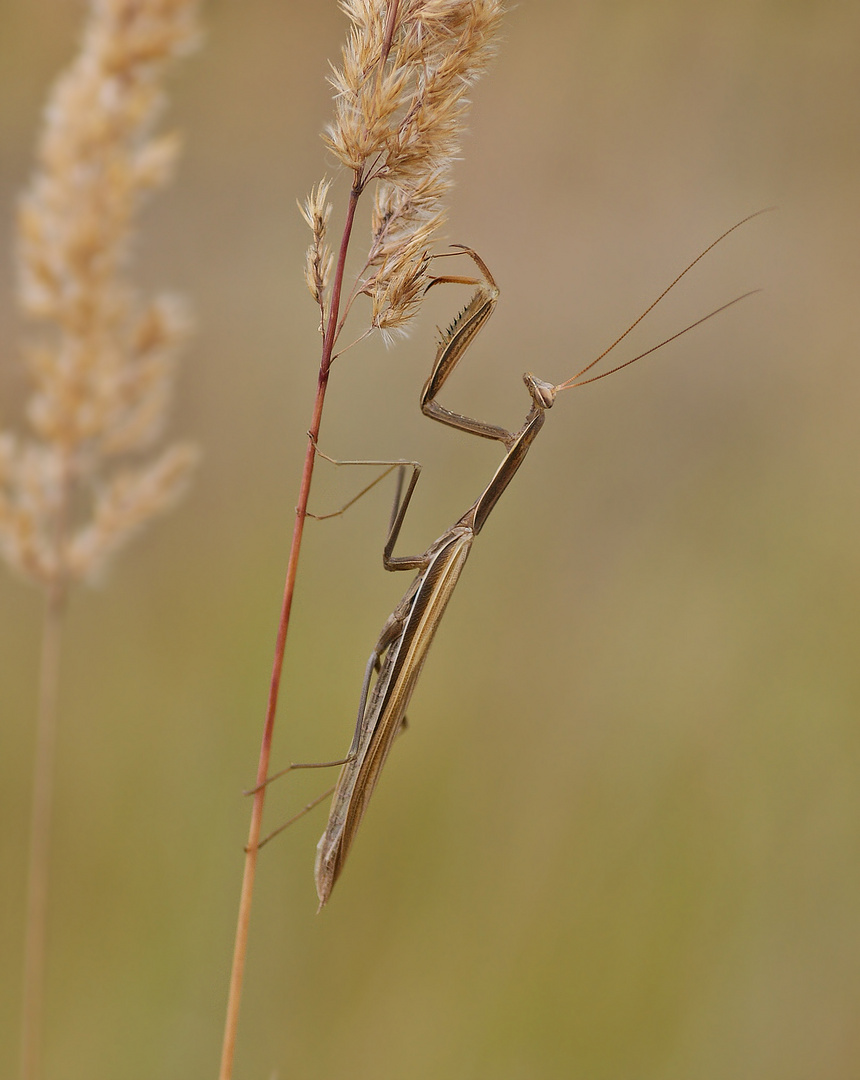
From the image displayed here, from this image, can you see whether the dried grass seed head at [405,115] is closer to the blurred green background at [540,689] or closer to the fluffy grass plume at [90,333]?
the fluffy grass plume at [90,333]

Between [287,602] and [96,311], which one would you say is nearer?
[287,602]

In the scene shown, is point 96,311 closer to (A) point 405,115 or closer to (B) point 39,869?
(A) point 405,115

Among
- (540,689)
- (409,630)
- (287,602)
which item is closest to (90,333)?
(287,602)

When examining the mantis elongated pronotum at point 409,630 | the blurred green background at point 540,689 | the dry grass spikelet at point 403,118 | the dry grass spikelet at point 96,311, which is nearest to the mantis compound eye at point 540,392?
the mantis elongated pronotum at point 409,630

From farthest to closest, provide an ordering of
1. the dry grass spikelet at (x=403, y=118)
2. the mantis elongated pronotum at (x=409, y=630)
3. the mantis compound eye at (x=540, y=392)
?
1. the mantis compound eye at (x=540, y=392)
2. the mantis elongated pronotum at (x=409, y=630)
3. the dry grass spikelet at (x=403, y=118)

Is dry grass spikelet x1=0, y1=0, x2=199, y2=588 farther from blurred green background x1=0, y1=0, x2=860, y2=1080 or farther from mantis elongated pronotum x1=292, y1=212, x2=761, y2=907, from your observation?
blurred green background x1=0, y1=0, x2=860, y2=1080

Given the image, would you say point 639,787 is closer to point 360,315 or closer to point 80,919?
point 80,919
